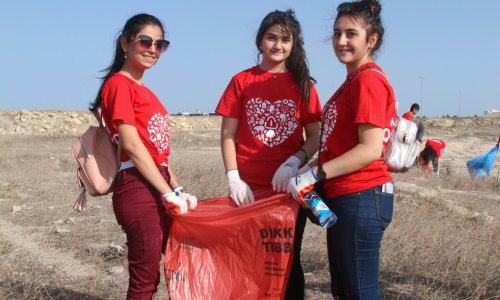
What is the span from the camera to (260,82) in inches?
117

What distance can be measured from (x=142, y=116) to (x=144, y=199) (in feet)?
1.41

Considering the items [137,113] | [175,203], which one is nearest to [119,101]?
[137,113]

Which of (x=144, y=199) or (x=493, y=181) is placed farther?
(x=493, y=181)

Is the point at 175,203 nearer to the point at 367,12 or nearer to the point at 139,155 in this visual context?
the point at 139,155

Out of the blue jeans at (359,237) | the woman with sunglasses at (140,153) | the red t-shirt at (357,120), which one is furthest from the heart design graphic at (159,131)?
the blue jeans at (359,237)

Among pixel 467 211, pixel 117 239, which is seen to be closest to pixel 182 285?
pixel 117 239

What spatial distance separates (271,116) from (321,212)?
2.46ft

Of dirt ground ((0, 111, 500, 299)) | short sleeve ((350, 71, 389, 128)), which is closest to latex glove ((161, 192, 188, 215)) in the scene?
short sleeve ((350, 71, 389, 128))

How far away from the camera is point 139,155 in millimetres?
2709

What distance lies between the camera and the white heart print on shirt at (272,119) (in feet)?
9.62

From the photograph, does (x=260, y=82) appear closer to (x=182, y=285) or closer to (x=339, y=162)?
(x=339, y=162)

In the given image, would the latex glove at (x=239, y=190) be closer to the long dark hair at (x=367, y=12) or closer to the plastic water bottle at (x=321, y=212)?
the plastic water bottle at (x=321, y=212)

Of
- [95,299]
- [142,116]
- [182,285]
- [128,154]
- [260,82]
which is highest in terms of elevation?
[260,82]

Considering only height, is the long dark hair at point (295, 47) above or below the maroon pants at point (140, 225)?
above
